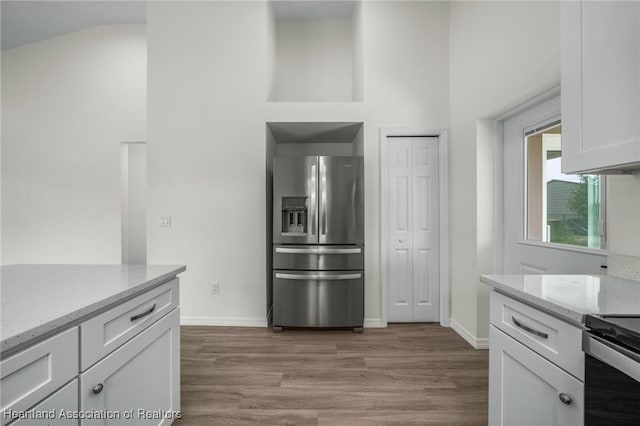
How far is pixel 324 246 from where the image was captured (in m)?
3.19

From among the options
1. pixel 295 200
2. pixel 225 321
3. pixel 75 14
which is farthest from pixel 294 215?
pixel 75 14

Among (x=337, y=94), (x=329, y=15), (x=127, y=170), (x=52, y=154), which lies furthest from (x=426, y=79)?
(x=52, y=154)

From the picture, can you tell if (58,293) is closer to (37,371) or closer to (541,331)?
(37,371)

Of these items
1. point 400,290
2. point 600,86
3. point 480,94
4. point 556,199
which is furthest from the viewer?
point 400,290

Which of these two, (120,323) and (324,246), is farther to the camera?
(324,246)

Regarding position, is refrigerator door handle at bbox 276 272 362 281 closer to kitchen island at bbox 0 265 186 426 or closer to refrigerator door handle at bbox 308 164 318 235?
refrigerator door handle at bbox 308 164 318 235

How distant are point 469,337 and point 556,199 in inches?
56.9

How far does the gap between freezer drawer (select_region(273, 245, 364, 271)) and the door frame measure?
300mm

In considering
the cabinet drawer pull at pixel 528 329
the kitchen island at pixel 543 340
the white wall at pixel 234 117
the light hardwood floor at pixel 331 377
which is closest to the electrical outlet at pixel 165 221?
the white wall at pixel 234 117

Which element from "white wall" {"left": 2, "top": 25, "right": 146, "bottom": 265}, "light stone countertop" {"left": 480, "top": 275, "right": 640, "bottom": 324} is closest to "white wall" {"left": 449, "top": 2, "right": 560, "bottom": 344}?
"light stone countertop" {"left": 480, "top": 275, "right": 640, "bottom": 324}

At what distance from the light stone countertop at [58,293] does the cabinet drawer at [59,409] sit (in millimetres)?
175

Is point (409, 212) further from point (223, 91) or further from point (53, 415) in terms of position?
point (53, 415)

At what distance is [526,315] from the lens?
1189mm

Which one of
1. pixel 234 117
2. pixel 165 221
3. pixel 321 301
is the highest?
pixel 234 117
